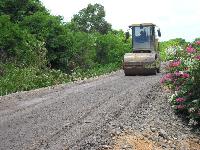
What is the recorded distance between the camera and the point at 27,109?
15188mm

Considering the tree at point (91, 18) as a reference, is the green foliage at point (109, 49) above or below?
below

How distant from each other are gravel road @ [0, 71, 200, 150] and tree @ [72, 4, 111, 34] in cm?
5135

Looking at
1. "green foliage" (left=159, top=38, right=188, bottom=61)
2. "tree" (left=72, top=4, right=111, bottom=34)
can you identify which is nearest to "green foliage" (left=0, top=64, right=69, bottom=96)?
"green foliage" (left=159, top=38, right=188, bottom=61)

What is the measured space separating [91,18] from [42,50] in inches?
1499

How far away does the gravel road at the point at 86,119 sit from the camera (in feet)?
34.0

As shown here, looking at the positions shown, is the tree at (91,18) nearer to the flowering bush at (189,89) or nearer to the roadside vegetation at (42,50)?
the roadside vegetation at (42,50)

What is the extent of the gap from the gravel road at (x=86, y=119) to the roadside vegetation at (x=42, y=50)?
4.88m

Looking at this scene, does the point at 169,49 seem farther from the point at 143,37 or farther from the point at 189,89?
the point at 143,37

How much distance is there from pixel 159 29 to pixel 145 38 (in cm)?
104

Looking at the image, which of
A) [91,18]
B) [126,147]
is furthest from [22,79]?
[91,18]

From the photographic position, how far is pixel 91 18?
232 feet

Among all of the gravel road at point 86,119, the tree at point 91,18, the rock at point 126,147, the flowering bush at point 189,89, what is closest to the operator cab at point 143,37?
the gravel road at point 86,119

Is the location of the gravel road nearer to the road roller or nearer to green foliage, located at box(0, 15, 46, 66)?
the road roller

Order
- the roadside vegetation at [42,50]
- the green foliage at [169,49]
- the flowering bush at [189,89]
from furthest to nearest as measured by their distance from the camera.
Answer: the roadside vegetation at [42,50] → the green foliage at [169,49] → the flowering bush at [189,89]
